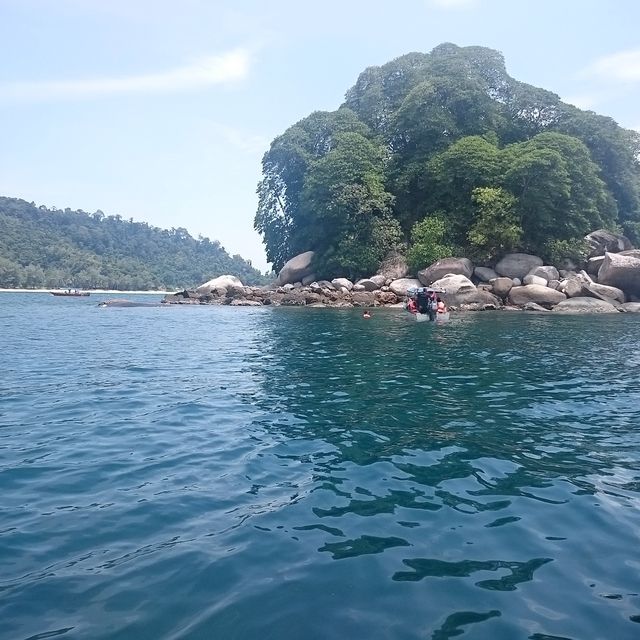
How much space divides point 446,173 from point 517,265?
9.80m

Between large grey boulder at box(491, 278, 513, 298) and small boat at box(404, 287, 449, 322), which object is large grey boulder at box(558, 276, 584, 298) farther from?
small boat at box(404, 287, 449, 322)

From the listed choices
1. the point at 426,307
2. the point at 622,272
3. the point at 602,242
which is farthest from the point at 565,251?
the point at 426,307

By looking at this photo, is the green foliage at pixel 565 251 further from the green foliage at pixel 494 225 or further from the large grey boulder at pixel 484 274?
the large grey boulder at pixel 484 274

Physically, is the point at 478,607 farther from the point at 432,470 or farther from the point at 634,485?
the point at 634,485

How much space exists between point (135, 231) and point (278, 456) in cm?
17430

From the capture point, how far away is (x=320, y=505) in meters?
5.63

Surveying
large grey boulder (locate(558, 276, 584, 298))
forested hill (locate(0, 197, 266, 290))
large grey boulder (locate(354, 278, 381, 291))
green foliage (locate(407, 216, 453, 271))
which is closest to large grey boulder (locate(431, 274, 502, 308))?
large grey boulder (locate(558, 276, 584, 298))

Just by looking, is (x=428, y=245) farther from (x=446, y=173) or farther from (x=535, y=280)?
(x=535, y=280)

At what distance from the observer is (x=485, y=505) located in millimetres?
5633

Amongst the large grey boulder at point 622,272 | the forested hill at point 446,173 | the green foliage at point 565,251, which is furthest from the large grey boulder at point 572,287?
the forested hill at point 446,173

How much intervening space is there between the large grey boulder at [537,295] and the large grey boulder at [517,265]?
3.14 meters

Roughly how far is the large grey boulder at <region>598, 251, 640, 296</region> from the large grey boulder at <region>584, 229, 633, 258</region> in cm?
486

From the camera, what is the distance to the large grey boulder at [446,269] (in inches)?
1499

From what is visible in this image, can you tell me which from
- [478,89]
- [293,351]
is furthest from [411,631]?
[478,89]
